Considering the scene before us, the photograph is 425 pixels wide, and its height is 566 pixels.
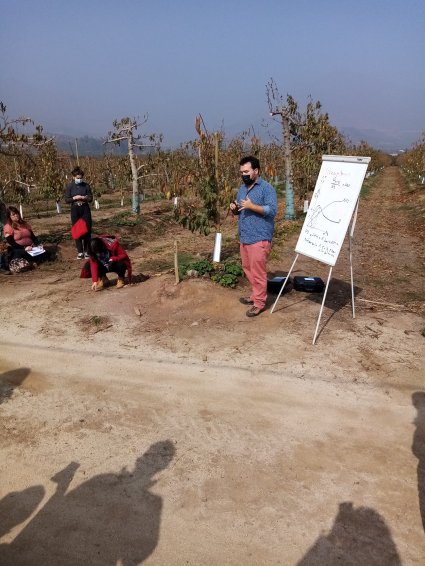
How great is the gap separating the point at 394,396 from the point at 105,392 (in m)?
2.95

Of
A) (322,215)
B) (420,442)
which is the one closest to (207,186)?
(322,215)

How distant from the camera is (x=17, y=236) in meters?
8.37

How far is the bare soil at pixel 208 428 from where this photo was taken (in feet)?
8.31

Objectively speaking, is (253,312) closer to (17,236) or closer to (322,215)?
(322,215)

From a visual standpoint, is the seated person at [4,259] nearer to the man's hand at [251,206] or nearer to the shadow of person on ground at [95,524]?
the man's hand at [251,206]

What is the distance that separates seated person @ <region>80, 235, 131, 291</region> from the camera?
657cm

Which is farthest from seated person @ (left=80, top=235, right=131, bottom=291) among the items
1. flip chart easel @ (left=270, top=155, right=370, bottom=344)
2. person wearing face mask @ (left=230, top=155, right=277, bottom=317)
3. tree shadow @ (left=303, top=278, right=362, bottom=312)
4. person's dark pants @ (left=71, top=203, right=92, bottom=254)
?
tree shadow @ (left=303, top=278, right=362, bottom=312)

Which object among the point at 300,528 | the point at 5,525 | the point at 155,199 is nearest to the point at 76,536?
the point at 5,525

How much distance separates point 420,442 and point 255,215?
3188 millimetres

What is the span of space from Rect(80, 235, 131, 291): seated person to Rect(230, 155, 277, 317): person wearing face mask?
2393 millimetres

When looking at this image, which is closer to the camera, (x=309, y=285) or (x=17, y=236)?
(x=309, y=285)

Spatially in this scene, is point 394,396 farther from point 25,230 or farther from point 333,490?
point 25,230

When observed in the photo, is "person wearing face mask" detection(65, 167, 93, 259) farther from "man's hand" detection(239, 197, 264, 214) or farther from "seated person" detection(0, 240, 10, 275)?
"man's hand" detection(239, 197, 264, 214)

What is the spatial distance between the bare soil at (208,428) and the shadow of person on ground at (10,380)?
2 cm
